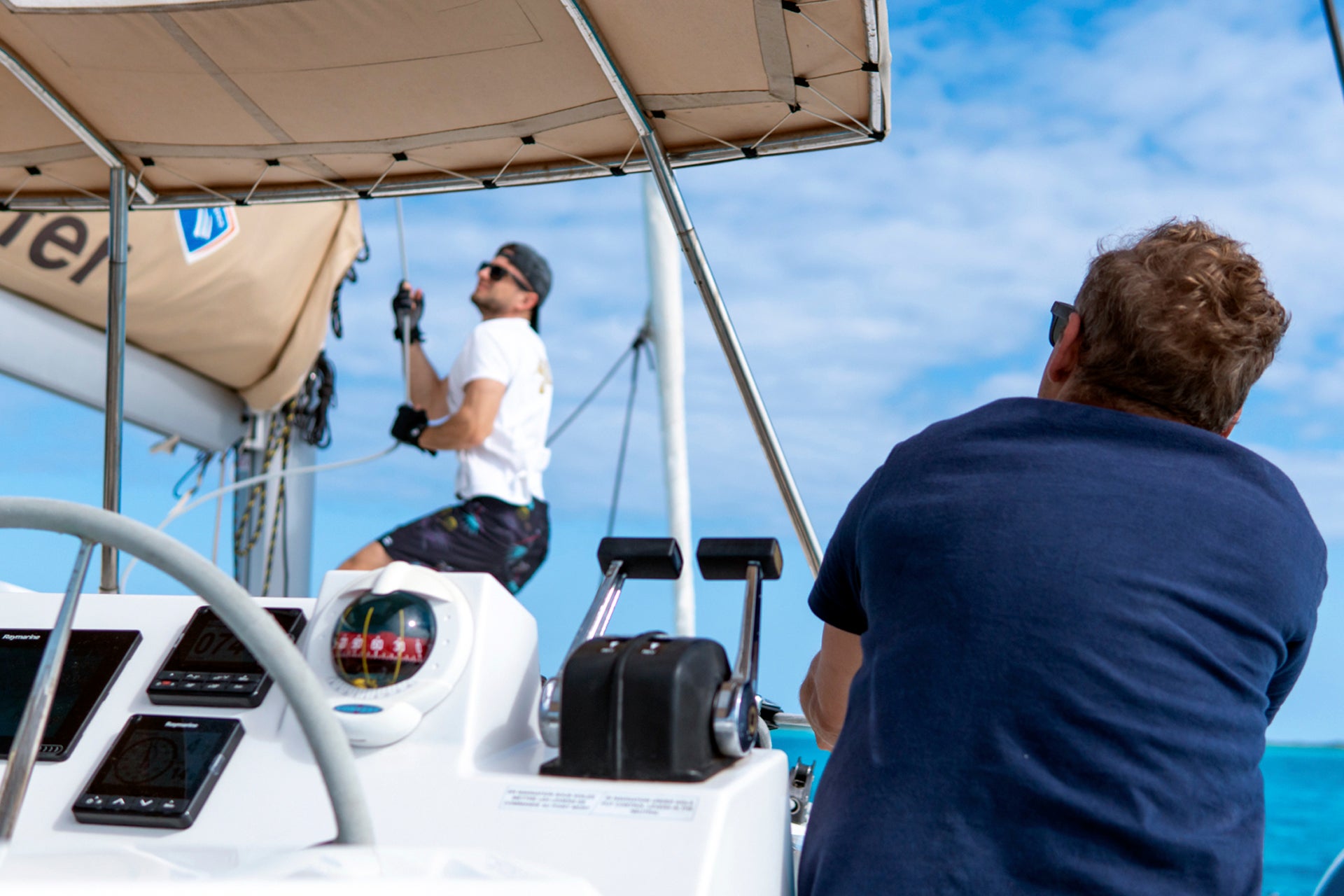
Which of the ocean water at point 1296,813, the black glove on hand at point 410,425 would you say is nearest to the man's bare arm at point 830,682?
the ocean water at point 1296,813

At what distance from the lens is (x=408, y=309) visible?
3586 mm

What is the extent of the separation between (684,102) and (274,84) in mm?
746

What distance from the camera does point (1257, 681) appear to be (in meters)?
1.00

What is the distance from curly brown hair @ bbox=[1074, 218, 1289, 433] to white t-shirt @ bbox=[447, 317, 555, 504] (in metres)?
2.23

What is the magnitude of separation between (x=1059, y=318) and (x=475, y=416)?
2.13 metres

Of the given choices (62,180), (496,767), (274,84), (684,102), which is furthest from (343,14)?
(496,767)

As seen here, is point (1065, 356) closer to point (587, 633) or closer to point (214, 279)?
point (587, 633)

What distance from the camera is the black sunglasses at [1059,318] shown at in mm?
1172

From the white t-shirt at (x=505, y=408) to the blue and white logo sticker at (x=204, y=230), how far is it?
1.06 metres

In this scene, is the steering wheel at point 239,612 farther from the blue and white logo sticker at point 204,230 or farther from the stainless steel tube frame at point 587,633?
the blue and white logo sticker at point 204,230

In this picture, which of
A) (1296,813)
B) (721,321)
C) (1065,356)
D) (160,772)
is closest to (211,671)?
(160,772)

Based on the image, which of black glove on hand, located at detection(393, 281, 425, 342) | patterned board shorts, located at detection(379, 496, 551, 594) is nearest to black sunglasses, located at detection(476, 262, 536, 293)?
black glove on hand, located at detection(393, 281, 425, 342)

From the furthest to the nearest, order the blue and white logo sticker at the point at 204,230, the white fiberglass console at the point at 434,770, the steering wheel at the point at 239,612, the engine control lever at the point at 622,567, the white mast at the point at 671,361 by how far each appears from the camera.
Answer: the white mast at the point at 671,361, the blue and white logo sticker at the point at 204,230, the engine control lever at the point at 622,567, the white fiberglass console at the point at 434,770, the steering wheel at the point at 239,612

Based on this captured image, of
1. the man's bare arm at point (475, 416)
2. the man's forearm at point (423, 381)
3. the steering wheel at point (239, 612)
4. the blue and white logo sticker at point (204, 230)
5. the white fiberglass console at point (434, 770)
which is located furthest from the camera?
the blue and white logo sticker at point (204, 230)
